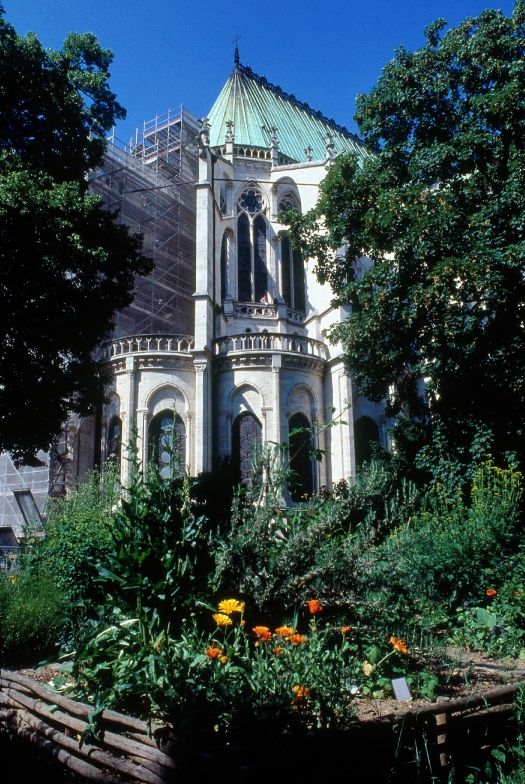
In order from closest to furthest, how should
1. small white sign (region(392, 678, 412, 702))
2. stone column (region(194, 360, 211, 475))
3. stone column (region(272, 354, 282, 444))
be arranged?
1. small white sign (region(392, 678, 412, 702))
2. stone column (region(194, 360, 211, 475))
3. stone column (region(272, 354, 282, 444))

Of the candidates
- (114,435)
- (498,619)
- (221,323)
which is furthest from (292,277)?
(498,619)

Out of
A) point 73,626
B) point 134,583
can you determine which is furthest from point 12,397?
point 134,583

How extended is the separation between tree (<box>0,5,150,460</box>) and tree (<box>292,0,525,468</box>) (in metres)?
5.73

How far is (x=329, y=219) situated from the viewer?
16.3 m

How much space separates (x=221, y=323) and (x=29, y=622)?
65.5 feet

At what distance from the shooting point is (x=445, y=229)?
1310cm

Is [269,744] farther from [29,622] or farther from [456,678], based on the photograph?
[29,622]

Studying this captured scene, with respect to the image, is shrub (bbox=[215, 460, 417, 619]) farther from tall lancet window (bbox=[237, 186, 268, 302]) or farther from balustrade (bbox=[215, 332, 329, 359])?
tall lancet window (bbox=[237, 186, 268, 302])

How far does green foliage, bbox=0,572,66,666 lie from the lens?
7.62m

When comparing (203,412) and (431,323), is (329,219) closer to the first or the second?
(431,323)

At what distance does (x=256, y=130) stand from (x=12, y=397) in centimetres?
2745

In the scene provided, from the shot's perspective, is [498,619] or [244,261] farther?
[244,261]

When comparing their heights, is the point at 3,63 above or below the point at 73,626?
above

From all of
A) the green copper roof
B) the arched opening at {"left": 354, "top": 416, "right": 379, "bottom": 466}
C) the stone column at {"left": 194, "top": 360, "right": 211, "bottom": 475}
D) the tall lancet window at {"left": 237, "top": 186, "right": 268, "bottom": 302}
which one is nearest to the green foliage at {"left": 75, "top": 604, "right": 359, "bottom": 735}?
the stone column at {"left": 194, "top": 360, "right": 211, "bottom": 475}
